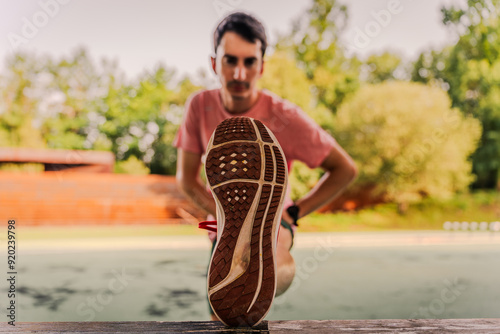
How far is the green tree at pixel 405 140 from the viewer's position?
11.3m

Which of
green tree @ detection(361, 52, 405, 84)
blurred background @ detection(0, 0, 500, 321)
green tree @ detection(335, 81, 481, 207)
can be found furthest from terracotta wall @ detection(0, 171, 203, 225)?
green tree @ detection(361, 52, 405, 84)

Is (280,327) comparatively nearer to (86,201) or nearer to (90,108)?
(86,201)

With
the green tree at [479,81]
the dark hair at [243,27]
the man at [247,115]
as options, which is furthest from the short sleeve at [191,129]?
the green tree at [479,81]

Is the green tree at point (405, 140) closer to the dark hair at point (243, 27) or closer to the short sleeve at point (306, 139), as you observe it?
the short sleeve at point (306, 139)

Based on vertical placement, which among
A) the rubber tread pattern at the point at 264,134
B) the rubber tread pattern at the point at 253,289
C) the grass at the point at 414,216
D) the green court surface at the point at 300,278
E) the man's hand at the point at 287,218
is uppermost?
the rubber tread pattern at the point at 264,134

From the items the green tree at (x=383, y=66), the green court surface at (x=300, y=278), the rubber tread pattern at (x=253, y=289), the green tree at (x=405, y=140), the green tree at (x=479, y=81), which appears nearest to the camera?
the rubber tread pattern at (x=253, y=289)

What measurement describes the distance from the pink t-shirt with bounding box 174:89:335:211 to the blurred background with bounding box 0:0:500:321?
2482mm

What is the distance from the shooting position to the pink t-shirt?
1.56 m

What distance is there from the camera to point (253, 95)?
158cm

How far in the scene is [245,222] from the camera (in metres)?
0.80

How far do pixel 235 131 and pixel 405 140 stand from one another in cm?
1143

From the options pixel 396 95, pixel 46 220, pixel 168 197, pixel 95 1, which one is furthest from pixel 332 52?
pixel 46 220

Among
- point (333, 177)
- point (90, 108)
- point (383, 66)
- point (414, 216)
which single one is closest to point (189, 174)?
point (333, 177)

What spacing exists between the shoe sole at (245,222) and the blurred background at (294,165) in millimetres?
3205
